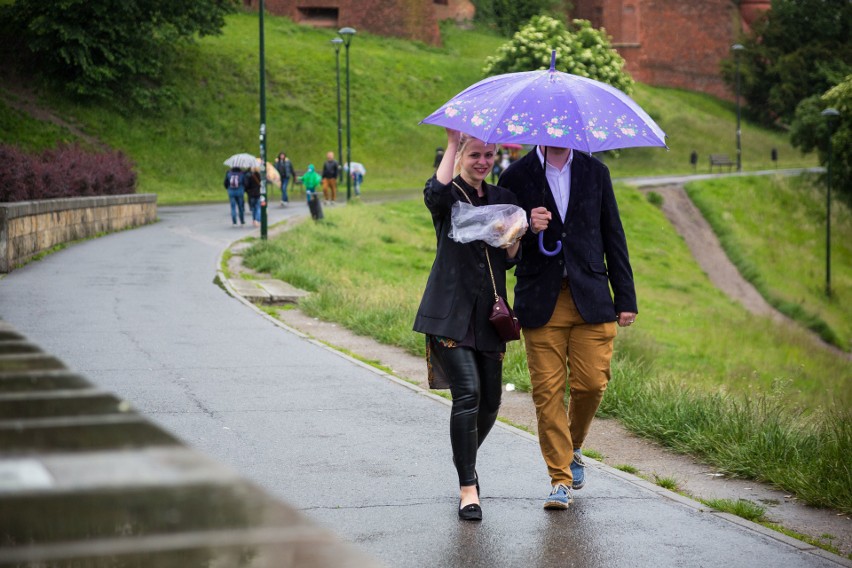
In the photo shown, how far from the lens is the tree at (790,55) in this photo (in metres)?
79.3

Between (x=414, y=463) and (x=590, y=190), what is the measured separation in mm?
2162

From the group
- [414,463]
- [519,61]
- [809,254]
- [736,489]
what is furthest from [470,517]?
[519,61]

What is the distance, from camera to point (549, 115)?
20.2 ft

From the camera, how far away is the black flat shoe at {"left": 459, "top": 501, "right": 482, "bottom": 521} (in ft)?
19.4

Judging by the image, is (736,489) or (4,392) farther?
(736,489)

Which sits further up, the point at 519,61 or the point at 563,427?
the point at 519,61

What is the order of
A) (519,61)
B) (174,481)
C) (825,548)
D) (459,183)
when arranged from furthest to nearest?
(519,61) < (459,183) < (825,548) < (174,481)

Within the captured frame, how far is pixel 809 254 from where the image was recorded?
46625 mm

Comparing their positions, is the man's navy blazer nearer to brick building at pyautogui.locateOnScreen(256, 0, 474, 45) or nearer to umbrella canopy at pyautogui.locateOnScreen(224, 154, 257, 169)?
umbrella canopy at pyautogui.locateOnScreen(224, 154, 257, 169)

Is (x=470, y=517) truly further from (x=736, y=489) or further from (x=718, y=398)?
(x=718, y=398)

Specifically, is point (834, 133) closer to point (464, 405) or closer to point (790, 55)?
point (790, 55)

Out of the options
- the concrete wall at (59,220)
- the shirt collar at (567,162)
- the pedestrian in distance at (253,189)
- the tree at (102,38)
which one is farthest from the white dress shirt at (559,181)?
the tree at (102,38)

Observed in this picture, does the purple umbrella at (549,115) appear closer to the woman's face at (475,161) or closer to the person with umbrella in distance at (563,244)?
the person with umbrella in distance at (563,244)

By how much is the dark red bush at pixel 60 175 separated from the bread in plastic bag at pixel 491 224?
17.6 metres
